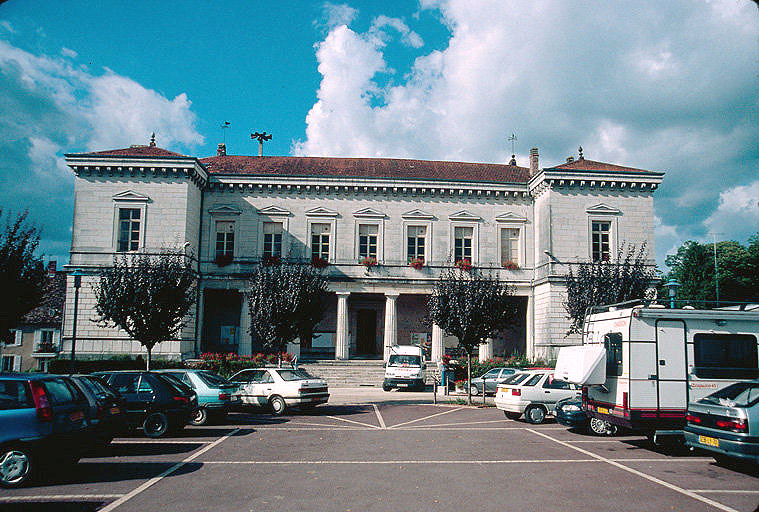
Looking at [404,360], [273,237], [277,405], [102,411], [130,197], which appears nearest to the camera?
[102,411]

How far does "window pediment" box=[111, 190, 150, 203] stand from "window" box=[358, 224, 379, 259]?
13.1 m

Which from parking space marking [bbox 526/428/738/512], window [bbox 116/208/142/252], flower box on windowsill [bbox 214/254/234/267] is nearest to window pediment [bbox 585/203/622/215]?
flower box on windowsill [bbox 214/254/234/267]

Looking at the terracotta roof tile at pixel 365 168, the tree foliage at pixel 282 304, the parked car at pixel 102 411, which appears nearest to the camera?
the parked car at pixel 102 411

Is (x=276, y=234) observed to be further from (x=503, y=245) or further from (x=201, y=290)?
(x=503, y=245)

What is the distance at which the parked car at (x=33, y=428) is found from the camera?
27.8 feet

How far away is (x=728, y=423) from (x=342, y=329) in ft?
87.0

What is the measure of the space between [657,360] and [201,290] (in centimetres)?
2863

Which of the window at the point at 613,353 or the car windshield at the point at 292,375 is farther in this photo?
the car windshield at the point at 292,375

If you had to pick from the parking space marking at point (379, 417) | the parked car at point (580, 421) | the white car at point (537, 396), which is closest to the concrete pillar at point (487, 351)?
the parking space marking at point (379, 417)

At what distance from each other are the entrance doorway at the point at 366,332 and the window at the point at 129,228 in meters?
15.0

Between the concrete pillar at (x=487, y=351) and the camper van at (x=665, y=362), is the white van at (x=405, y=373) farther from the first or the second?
the camper van at (x=665, y=362)

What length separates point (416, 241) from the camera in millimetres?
37031

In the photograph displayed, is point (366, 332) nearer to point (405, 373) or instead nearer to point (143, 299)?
point (405, 373)

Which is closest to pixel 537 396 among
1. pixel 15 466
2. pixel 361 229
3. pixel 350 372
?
pixel 15 466
